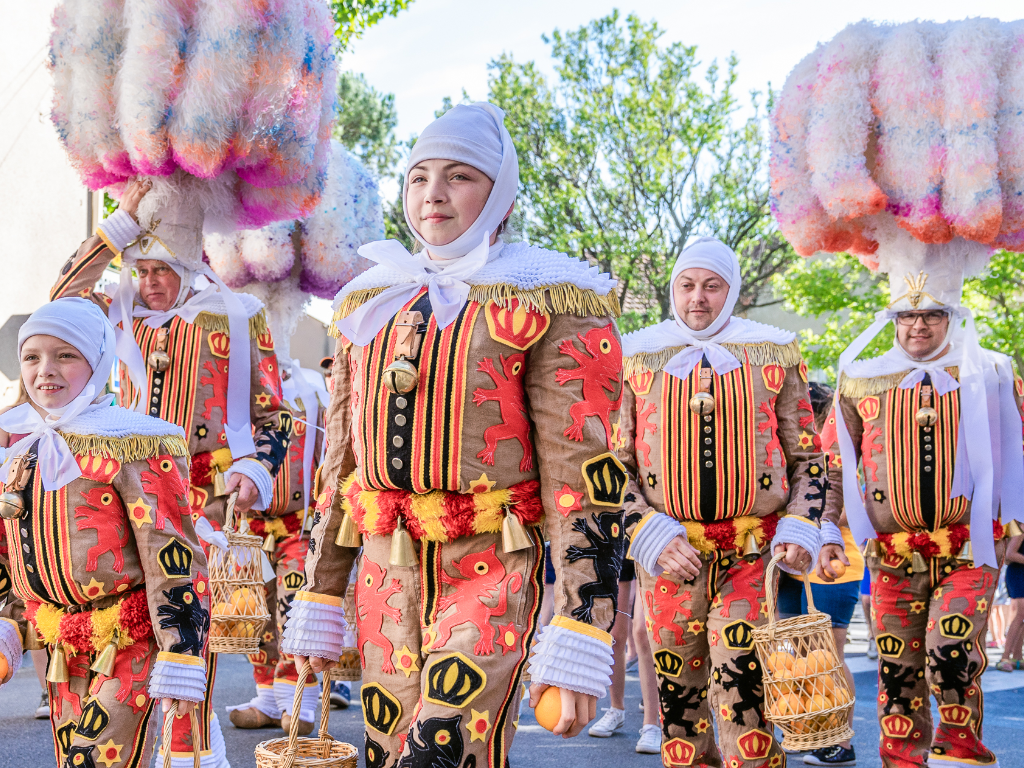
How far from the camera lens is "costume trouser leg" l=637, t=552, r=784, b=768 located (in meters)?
4.09

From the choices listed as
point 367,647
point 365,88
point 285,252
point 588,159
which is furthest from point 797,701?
point 365,88

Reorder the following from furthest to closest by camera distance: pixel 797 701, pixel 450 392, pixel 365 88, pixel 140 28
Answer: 1. pixel 365 88
2. pixel 140 28
3. pixel 797 701
4. pixel 450 392

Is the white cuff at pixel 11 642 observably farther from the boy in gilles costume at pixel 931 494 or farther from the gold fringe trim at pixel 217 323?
the boy in gilles costume at pixel 931 494

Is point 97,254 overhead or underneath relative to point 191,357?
overhead

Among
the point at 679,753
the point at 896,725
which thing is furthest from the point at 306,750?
the point at 896,725

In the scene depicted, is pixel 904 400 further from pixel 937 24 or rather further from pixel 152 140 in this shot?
pixel 152 140

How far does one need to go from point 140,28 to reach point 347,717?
4103mm

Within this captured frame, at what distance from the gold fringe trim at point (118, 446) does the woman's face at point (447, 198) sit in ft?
4.45

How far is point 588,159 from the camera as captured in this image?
65.7 feet

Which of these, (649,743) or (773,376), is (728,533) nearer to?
(773,376)

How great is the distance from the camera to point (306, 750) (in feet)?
9.19

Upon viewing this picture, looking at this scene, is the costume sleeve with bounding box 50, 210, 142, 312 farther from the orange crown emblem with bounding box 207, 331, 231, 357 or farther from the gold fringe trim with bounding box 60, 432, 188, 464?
the gold fringe trim with bounding box 60, 432, 188, 464

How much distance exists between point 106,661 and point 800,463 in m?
2.82

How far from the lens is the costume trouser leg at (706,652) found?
4090mm
